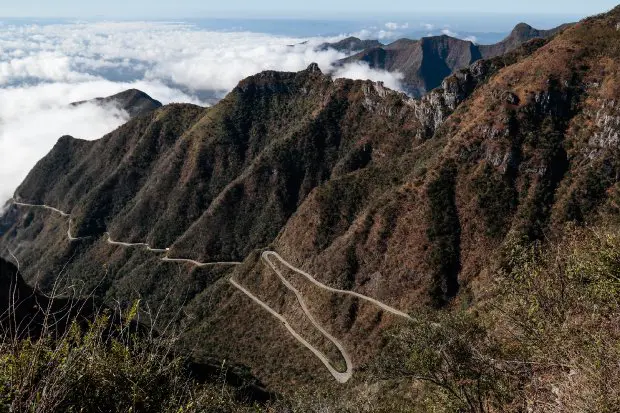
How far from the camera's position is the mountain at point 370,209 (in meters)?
88.2

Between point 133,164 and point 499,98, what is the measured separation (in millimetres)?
152064

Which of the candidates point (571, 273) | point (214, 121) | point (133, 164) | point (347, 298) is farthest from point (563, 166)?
point (133, 164)

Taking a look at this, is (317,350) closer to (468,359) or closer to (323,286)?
(323,286)

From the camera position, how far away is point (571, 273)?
25688mm

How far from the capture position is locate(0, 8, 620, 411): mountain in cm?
8825

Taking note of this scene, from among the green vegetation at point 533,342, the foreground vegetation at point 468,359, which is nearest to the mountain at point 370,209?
the green vegetation at point 533,342

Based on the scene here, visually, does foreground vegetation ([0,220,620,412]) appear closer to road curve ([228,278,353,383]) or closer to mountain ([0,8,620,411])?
mountain ([0,8,620,411])

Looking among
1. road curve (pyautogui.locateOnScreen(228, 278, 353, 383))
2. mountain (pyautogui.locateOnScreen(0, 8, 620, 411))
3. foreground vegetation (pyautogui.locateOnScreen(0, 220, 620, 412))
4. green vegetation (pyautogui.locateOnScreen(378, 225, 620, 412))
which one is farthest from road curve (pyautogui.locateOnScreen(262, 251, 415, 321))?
foreground vegetation (pyautogui.locateOnScreen(0, 220, 620, 412))

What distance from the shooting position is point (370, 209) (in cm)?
10838

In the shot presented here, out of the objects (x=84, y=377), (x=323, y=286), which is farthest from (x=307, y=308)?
(x=84, y=377)

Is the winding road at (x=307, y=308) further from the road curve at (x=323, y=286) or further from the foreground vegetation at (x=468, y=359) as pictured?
the foreground vegetation at (x=468, y=359)

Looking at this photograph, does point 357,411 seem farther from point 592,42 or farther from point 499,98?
point 592,42

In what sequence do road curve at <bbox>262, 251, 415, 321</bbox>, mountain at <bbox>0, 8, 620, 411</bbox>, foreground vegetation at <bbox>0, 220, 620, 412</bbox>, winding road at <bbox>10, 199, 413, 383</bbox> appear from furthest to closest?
road curve at <bbox>262, 251, 415, 321</bbox> → mountain at <bbox>0, 8, 620, 411</bbox> → winding road at <bbox>10, 199, 413, 383</bbox> → foreground vegetation at <bbox>0, 220, 620, 412</bbox>

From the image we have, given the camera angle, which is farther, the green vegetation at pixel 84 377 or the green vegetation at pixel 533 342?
the green vegetation at pixel 533 342
